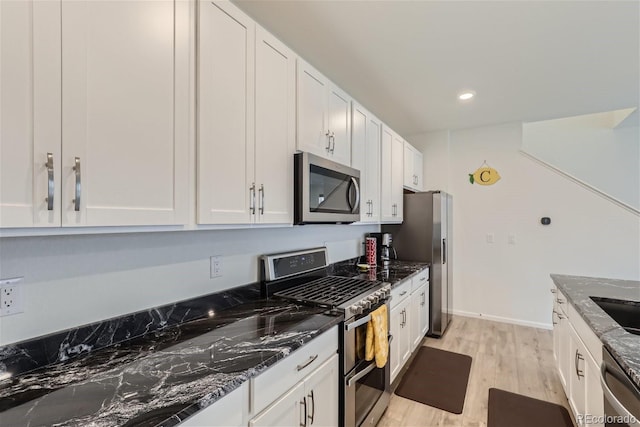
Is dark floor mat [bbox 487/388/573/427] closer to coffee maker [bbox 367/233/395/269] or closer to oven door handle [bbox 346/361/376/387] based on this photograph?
oven door handle [bbox 346/361/376/387]

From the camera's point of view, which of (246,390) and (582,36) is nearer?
(246,390)

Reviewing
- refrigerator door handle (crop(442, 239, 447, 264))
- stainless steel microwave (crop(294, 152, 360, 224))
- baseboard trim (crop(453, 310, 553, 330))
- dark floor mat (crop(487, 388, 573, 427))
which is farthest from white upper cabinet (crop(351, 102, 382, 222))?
Answer: baseboard trim (crop(453, 310, 553, 330))

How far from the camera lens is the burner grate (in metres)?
1.73

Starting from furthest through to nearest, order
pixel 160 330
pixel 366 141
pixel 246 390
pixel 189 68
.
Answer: pixel 366 141
pixel 160 330
pixel 189 68
pixel 246 390

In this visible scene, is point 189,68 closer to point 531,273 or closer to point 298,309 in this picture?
point 298,309

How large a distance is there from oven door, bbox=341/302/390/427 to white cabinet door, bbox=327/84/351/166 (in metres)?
1.13

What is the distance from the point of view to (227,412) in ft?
3.13

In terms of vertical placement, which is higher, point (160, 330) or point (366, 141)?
point (366, 141)

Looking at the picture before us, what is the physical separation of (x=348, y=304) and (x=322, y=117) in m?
1.20

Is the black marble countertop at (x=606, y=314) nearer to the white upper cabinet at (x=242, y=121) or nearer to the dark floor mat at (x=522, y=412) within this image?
the dark floor mat at (x=522, y=412)

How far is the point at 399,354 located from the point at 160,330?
185 centimetres

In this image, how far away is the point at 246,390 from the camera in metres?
1.03

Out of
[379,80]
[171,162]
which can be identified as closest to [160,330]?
[171,162]

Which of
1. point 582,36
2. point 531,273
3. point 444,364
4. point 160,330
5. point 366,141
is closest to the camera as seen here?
point 160,330
